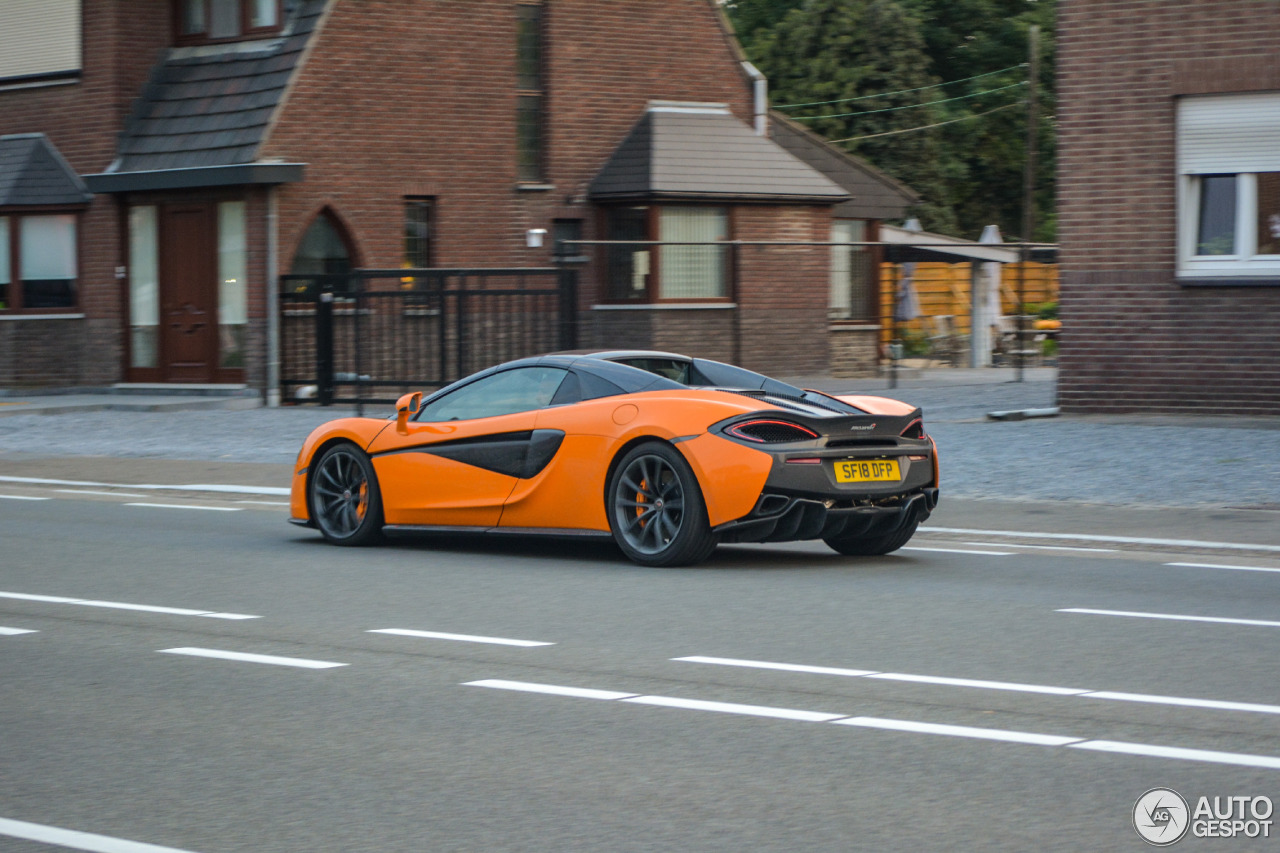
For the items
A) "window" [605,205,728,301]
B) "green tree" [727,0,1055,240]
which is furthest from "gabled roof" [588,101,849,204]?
"green tree" [727,0,1055,240]

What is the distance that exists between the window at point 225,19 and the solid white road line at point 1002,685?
20837 millimetres

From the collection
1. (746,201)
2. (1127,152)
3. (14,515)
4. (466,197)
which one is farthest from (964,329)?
(14,515)

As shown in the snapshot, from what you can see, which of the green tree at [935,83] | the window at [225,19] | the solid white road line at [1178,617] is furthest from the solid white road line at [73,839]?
the green tree at [935,83]

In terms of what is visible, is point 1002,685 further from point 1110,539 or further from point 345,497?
point 345,497

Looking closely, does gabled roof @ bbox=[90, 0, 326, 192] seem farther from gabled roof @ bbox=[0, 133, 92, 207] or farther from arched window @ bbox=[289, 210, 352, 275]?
arched window @ bbox=[289, 210, 352, 275]

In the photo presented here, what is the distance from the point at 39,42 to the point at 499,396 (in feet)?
63.9

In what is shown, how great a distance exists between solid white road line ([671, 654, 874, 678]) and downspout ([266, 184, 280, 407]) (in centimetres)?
1913

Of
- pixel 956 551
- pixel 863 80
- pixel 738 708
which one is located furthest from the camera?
pixel 863 80

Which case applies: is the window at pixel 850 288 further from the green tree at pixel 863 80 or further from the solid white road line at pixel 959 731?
the solid white road line at pixel 959 731

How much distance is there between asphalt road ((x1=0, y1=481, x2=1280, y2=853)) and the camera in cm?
473

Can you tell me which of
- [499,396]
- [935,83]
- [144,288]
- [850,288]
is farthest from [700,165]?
[935,83]

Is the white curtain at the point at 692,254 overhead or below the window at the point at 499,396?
overhead

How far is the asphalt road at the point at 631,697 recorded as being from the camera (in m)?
4.73

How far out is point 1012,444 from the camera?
16188 millimetres
